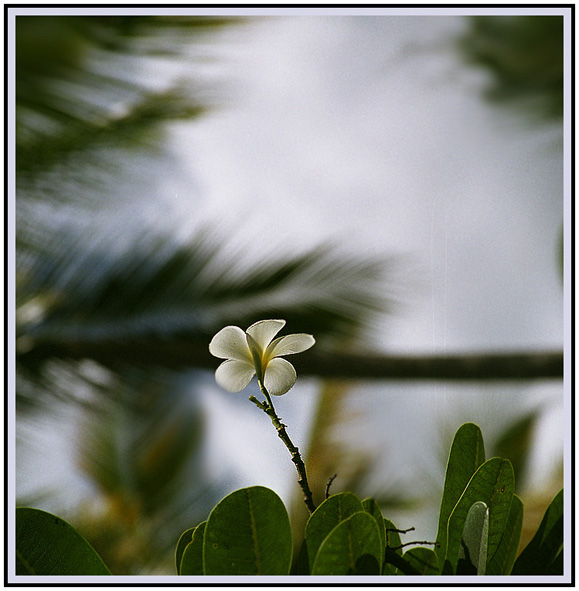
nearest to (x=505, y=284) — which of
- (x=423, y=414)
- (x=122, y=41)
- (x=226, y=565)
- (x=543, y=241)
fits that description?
(x=543, y=241)

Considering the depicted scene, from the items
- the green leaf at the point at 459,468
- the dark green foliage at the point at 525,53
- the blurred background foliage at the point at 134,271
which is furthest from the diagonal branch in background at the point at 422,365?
the dark green foliage at the point at 525,53

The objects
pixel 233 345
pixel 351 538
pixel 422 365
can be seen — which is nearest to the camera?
pixel 351 538

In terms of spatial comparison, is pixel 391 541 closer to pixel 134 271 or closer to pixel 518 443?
pixel 518 443

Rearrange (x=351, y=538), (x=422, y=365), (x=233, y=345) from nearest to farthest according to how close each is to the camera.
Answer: (x=351, y=538), (x=233, y=345), (x=422, y=365)

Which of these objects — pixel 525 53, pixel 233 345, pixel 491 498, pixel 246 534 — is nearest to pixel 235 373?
pixel 233 345

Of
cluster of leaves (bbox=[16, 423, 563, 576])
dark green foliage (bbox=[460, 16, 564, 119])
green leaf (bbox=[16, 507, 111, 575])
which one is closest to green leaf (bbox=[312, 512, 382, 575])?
cluster of leaves (bbox=[16, 423, 563, 576])

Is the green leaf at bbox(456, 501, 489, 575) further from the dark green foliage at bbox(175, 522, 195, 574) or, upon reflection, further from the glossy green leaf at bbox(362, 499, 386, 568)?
the dark green foliage at bbox(175, 522, 195, 574)
